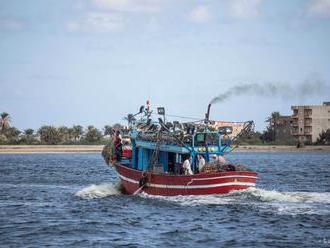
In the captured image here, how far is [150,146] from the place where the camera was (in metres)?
44.1

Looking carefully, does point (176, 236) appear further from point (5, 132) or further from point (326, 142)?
point (5, 132)

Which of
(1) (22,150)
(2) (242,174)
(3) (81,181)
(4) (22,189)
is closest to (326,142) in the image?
(1) (22,150)

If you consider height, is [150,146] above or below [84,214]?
above

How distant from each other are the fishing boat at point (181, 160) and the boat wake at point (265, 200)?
39cm

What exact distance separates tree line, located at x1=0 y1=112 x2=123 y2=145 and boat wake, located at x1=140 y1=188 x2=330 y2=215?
134249 mm

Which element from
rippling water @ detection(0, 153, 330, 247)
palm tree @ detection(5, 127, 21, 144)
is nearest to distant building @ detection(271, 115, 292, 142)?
palm tree @ detection(5, 127, 21, 144)

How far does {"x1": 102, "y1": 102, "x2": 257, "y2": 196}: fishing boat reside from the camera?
38.0 meters

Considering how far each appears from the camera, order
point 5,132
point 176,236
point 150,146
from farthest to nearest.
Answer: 1. point 5,132
2. point 150,146
3. point 176,236

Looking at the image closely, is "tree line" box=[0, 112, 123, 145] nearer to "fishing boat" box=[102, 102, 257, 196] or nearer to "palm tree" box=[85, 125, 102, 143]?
"palm tree" box=[85, 125, 102, 143]

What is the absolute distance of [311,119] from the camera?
15825cm

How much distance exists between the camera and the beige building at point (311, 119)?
520ft

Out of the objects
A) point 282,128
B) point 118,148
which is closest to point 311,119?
point 282,128

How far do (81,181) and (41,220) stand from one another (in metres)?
27.2

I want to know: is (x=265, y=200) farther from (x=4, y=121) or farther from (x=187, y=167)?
(x=4, y=121)
